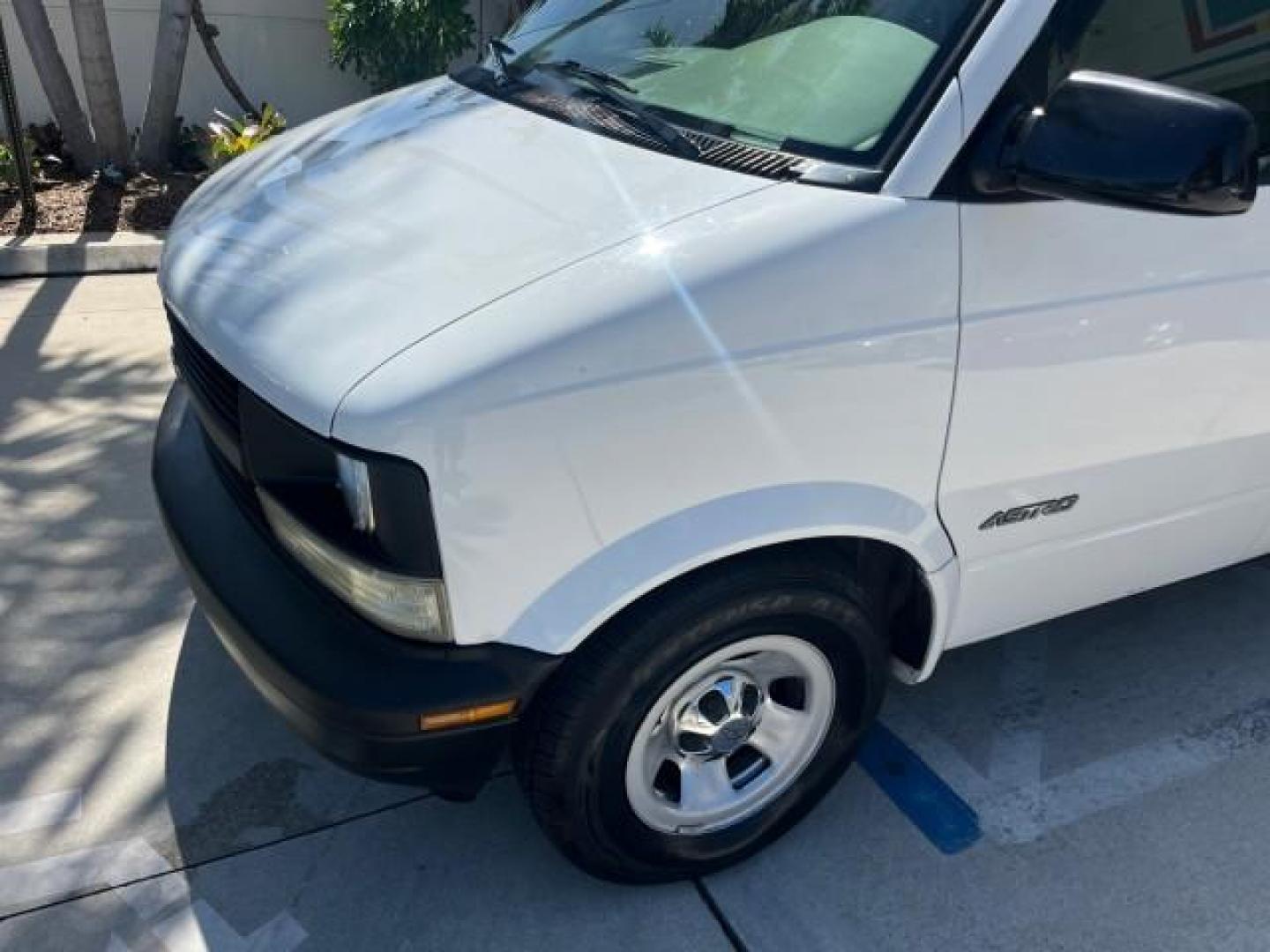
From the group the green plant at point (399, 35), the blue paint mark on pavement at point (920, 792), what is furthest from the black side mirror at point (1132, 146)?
the green plant at point (399, 35)

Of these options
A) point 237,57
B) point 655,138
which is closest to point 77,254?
point 237,57

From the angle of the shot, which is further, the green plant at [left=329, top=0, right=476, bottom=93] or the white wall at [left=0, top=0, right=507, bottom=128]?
the white wall at [left=0, top=0, right=507, bottom=128]

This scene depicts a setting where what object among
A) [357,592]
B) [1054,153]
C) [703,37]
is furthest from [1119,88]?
[357,592]

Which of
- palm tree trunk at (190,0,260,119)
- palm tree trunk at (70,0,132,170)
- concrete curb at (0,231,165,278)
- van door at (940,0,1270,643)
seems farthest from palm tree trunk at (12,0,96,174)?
van door at (940,0,1270,643)

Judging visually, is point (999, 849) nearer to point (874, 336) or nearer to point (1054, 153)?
point (874, 336)

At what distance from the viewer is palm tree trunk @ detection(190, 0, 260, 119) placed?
7.49 m

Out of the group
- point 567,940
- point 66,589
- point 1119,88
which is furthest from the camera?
point 66,589

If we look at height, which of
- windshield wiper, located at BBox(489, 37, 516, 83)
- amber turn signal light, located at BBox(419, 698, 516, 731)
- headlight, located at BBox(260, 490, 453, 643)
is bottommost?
amber turn signal light, located at BBox(419, 698, 516, 731)

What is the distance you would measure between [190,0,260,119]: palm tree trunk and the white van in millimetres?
5791

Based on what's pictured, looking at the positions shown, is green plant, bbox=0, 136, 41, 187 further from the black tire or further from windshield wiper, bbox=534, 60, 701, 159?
the black tire

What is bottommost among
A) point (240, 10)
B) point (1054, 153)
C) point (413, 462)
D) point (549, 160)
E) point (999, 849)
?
point (999, 849)

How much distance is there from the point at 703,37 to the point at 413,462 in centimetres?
137

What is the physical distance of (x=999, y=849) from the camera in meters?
2.54

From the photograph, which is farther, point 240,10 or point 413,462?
point 240,10
